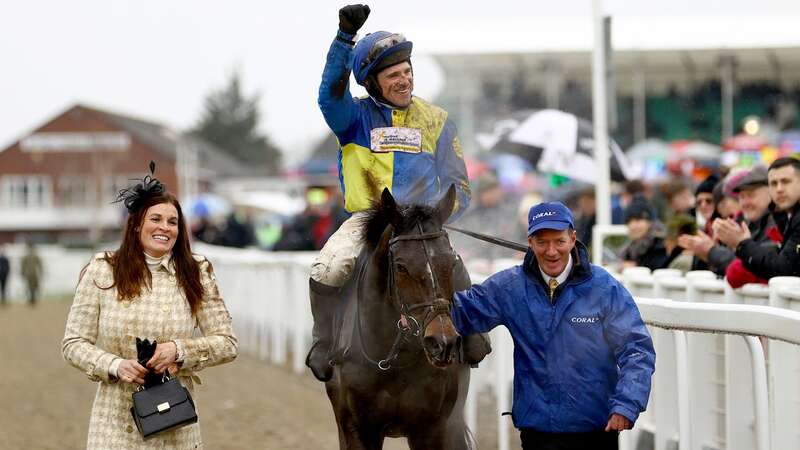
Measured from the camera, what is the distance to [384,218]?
5.58 meters

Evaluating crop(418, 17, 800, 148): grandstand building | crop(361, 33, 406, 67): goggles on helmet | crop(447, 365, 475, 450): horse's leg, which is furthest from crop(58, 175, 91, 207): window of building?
crop(447, 365, 475, 450): horse's leg

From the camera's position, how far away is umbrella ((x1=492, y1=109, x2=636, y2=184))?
1260 centimetres

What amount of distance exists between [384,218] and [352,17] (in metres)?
0.85

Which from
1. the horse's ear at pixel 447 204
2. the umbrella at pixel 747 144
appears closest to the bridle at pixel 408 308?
the horse's ear at pixel 447 204

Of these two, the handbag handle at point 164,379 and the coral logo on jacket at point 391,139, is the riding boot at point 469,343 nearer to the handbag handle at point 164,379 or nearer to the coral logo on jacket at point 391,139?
the coral logo on jacket at point 391,139

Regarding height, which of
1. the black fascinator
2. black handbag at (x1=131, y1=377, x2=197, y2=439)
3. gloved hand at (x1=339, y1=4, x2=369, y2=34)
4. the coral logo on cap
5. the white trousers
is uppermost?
gloved hand at (x1=339, y1=4, x2=369, y2=34)

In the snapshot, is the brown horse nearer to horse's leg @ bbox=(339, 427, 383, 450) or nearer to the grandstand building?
horse's leg @ bbox=(339, 427, 383, 450)

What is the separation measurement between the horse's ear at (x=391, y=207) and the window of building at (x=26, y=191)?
75.7 m

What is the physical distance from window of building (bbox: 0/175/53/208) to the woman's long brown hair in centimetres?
7568

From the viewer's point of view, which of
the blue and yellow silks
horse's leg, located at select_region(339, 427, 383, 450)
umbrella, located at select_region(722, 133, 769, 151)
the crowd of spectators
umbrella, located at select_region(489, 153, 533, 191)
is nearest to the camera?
horse's leg, located at select_region(339, 427, 383, 450)

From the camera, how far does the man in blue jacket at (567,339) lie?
4.62 m

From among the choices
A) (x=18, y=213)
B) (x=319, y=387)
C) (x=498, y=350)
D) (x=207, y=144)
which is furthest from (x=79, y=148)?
(x=498, y=350)

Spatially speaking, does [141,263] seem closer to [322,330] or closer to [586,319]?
[322,330]

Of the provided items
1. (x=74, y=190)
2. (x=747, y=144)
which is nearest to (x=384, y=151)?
(x=747, y=144)
